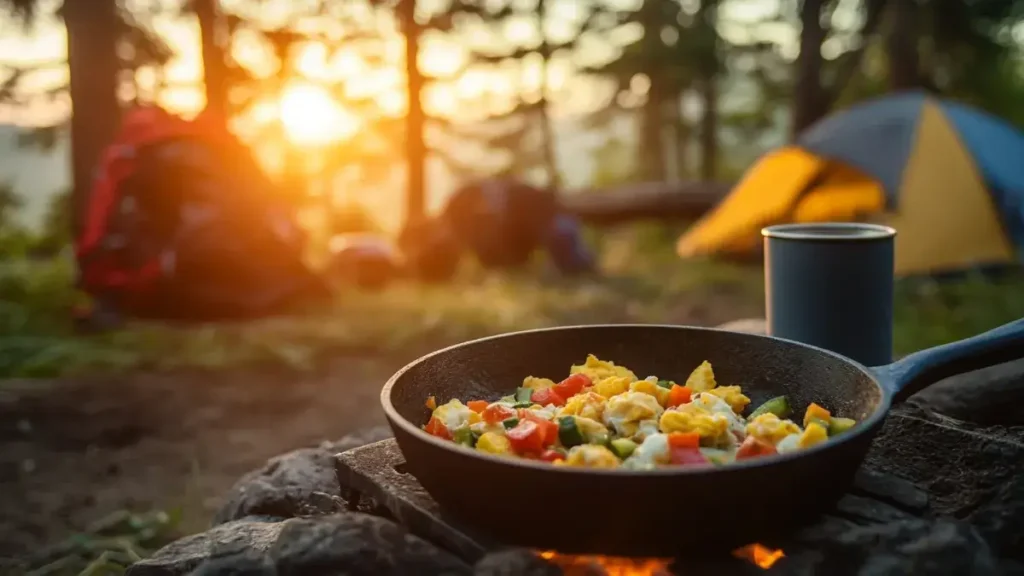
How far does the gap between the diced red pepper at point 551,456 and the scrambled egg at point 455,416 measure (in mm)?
223

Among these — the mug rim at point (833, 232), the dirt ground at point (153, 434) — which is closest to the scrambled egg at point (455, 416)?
the mug rim at point (833, 232)

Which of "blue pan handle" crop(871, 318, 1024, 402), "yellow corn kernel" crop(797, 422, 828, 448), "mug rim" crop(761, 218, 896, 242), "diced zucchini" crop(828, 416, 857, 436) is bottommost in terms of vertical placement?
"diced zucchini" crop(828, 416, 857, 436)

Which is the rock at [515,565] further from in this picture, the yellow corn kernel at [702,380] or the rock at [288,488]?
the rock at [288,488]

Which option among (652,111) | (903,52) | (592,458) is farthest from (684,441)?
(652,111)

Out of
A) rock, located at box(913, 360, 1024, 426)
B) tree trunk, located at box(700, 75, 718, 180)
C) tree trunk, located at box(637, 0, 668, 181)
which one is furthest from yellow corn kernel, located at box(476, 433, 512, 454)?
tree trunk, located at box(700, 75, 718, 180)

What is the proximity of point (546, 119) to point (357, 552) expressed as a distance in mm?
16354

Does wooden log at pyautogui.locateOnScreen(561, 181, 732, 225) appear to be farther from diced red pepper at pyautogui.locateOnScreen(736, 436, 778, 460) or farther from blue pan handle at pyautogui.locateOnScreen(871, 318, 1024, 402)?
diced red pepper at pyautogui.locateOnScreen(736, 436, 778, 460)

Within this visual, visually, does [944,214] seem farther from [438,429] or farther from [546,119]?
[546,119]

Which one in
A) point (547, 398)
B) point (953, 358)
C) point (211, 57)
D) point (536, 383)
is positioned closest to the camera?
point (953, 358)

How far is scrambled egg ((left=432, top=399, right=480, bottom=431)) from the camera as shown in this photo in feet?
5.49

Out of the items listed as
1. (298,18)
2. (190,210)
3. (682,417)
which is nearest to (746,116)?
(298,18)

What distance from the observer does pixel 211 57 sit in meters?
9.59

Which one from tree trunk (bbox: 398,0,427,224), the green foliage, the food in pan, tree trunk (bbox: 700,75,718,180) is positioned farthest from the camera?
tree trunk (bbox: 700,75,718,180)

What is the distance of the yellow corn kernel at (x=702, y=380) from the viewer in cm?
189
